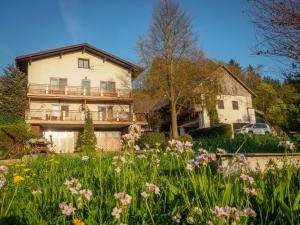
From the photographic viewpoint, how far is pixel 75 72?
107 feet

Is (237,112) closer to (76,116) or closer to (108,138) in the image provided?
(108,138)

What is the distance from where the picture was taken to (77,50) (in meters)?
32.7

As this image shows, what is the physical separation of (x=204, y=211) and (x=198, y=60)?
2615 cm

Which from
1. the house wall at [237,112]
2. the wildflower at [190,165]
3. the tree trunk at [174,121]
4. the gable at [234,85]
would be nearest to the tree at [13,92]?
the tree trunk at [174,121]

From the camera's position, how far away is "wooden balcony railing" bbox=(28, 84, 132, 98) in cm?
3015

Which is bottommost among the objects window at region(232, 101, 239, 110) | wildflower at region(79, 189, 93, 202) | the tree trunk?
wildflower at region(79, 189, 93, 202)

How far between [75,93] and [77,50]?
209 inches

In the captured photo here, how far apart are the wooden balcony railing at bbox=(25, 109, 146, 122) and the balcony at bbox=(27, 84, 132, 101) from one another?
6.01 ft

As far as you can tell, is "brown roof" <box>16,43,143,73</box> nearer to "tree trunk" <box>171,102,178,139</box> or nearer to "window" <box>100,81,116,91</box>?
"window" <box>100,81,116,91</box>

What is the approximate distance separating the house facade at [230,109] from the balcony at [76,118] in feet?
30.3

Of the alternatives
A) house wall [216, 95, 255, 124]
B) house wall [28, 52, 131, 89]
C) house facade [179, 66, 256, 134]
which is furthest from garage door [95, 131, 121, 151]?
house wall [216, 95, 255, 124]

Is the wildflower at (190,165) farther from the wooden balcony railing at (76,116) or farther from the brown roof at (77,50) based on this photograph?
the wooden balcony railing at (76,116)

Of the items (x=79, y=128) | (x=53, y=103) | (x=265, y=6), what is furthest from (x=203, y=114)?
(x=265, y=6)

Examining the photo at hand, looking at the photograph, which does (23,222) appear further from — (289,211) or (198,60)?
(198,60)
